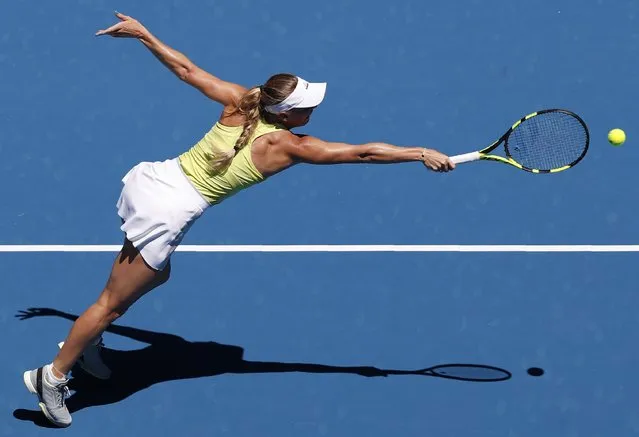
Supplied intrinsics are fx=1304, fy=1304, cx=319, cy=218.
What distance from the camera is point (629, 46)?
9.34 meters

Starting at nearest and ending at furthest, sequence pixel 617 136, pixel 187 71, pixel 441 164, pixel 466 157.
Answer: pixel 441 164 < pixel 466 157 < pixel 187 71 < pixel 617 136

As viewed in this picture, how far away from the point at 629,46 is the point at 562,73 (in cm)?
55

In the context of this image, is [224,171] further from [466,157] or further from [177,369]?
[177,369]

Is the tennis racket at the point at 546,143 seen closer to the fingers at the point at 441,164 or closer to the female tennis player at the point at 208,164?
the fingers at the point at 441,164

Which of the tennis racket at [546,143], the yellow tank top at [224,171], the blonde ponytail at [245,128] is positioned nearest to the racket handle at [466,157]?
the tennis racket at [546,143]

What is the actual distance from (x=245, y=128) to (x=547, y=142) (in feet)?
6.48

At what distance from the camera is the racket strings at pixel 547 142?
25.2 ft

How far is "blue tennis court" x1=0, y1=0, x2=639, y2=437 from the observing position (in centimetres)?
761

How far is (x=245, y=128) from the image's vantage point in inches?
267

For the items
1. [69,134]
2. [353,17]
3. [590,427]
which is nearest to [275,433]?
[590,427]

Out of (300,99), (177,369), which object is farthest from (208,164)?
(177,369)

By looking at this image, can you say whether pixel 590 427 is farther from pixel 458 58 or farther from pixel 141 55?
pixel 141 55

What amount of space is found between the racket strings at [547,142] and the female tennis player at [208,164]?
3.57 ft

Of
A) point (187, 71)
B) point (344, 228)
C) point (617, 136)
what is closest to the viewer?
point (187, 71)
